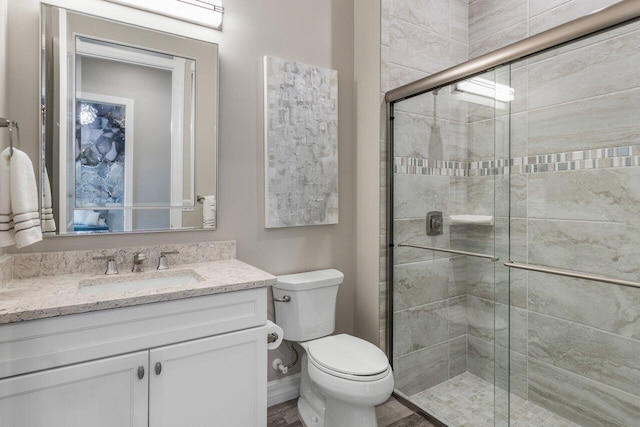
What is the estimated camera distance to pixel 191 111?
5.75 feet

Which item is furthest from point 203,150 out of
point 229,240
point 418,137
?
point 418,137

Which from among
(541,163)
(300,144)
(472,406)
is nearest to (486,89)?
(541,163)

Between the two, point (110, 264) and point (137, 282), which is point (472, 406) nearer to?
point (137, 282)

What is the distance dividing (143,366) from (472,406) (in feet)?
5.50

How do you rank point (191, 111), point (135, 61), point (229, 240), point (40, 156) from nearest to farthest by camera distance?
point (40, 156), point (135, 61), point (191, 111), point (229, 240)

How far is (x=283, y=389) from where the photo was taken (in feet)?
6.70

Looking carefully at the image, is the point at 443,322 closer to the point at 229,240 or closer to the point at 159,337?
the point at 229,240

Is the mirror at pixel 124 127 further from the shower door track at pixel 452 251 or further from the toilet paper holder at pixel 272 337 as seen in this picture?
the shower door track at pixel 452 251

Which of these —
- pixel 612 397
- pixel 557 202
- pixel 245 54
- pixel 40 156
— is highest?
pixel 245 54

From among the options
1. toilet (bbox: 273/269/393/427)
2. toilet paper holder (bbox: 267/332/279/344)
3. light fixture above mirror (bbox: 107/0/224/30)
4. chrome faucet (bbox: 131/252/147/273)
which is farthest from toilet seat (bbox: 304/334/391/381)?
light fixture above mirror (bbox: 107/0/224/30)

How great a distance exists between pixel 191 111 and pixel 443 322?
5.95 ft

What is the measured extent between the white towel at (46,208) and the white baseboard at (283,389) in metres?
1.35

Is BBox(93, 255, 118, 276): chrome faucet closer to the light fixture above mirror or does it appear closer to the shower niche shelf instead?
the light fixture above mirror

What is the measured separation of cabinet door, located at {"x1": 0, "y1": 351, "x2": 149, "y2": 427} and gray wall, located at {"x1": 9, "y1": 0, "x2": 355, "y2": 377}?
2.01 ft
